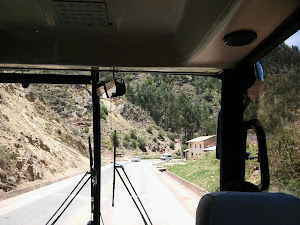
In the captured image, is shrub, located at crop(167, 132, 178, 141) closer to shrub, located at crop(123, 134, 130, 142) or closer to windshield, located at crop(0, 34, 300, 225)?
windshield, located at crop(0, 34, 300, 225)

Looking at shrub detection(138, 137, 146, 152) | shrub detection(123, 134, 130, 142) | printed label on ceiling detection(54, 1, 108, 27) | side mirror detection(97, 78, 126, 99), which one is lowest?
shrub detection(138, 137, 146, 152)

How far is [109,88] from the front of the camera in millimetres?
3402

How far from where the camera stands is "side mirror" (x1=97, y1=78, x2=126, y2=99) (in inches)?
134

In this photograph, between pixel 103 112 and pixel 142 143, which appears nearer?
pixel 103 112

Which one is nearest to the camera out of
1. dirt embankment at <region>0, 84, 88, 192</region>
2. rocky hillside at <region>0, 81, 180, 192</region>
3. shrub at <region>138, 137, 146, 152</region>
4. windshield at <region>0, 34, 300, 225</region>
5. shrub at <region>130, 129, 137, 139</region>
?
windshield at <region>0, 34, 300, 225</region>

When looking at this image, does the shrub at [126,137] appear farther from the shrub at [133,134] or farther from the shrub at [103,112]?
the shrub at [103,112]

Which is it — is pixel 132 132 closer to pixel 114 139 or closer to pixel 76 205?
pixel 114 139

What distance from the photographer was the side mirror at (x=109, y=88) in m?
3.40

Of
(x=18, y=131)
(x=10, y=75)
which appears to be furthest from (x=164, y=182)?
(x=10, y=75)

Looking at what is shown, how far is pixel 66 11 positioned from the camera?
112 inches

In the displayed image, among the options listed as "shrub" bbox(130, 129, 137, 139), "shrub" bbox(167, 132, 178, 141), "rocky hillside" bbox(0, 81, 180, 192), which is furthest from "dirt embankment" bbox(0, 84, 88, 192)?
"shrub" bbox(167, 132, 178, 141)

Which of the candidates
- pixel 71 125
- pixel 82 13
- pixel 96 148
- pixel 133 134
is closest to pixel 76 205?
pixel 96 148

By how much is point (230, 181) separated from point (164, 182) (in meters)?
5.33

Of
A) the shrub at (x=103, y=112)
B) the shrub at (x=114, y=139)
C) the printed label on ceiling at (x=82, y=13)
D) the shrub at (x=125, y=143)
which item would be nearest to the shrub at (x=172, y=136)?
the shrub at (x=125, y=143)
